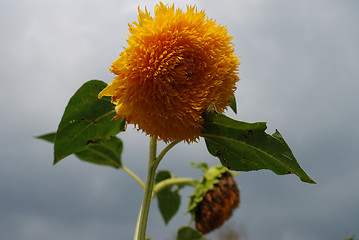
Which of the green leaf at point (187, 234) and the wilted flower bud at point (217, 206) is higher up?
the wilted flower bud at point (217, 206)

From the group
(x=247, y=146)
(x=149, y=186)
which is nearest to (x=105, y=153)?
(x=149, y=186)

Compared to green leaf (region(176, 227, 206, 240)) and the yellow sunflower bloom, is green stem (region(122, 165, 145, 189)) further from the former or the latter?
the yellow sunflower bloom

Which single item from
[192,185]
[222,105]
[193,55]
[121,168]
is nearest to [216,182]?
[192,185]

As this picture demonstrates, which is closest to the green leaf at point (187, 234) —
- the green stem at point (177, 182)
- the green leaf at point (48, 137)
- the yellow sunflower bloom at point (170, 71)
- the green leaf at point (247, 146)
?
the green stem at point (177, 182)

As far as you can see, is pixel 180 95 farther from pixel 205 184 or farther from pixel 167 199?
pixel 167 199

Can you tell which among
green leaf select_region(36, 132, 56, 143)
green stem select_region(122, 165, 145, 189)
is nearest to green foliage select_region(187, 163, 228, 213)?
green stem select_region(122, 165, 145, 189)

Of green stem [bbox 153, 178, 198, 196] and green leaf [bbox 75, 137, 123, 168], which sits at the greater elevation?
green leaf [bbox 75, 137, 123, 168]

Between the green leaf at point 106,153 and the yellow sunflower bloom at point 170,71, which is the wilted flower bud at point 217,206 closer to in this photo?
the green leaf at point 106,153
